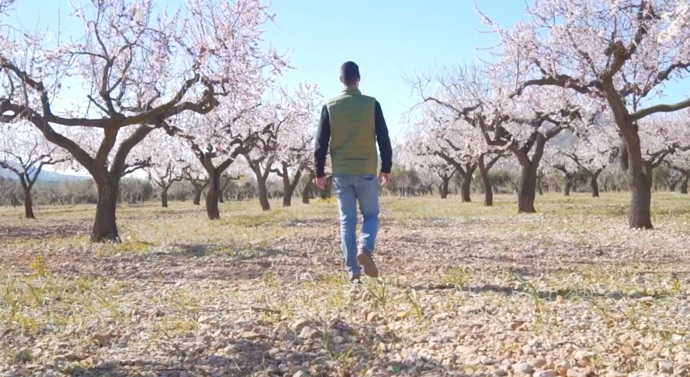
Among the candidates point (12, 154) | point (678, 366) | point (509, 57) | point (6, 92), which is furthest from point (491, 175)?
point (678, 366)

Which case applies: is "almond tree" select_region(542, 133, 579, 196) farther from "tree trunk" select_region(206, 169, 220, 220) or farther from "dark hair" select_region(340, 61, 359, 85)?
"dark hair" select_region(340, 61, 359, 85)

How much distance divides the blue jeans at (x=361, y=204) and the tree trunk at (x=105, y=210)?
7854 mm

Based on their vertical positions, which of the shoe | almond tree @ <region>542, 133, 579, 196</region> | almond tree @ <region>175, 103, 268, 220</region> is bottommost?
the shoe

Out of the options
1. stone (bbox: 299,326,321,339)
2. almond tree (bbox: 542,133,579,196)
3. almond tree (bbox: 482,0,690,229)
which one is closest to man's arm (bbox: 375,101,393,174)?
stone (bbox: 299,326,321,339)

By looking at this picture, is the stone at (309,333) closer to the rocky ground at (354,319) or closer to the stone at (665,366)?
the rocky ground at (354,319)

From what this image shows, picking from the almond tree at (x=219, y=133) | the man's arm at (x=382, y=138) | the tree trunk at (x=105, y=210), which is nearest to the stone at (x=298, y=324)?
the man's arm at (x=382, y=138)

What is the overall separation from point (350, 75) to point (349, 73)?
0.02 metres

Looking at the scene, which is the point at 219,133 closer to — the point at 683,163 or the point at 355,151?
the point at 355,151

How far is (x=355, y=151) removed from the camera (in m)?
5.16

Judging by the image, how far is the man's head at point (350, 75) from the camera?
5254 millimetres

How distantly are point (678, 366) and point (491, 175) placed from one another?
8359 centimetres

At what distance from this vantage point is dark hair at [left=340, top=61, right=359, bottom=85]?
525 cm

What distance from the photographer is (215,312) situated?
4.54 meters

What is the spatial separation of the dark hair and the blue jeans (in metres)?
0.87
